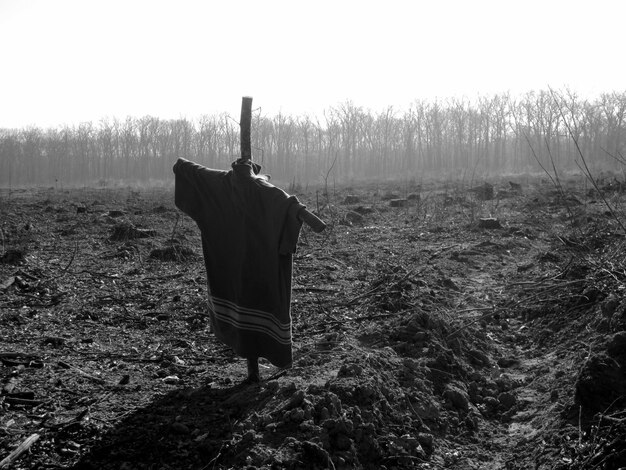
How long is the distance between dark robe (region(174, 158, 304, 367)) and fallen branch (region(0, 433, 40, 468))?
3.78ft

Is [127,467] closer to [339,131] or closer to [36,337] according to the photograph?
[36,337]

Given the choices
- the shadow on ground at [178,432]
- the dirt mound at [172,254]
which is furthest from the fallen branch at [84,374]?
the dirt mound at [172,254]

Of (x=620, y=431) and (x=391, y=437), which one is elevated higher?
(x=620, y=431)

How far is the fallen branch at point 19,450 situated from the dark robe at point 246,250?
3.78 ft

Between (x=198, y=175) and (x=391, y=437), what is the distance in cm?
192

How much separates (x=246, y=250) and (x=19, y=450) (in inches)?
59.1

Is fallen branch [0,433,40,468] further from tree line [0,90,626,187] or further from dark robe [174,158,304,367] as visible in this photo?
tree line [0,90,626,187]

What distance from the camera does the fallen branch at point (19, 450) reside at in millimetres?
2418

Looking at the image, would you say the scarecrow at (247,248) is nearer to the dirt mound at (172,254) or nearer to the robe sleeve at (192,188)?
the robe sleeve at (192,188)

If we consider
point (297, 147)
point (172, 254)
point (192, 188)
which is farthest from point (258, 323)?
point (297, 147)

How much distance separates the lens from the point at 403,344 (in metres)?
4.15

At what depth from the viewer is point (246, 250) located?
321 centimetres

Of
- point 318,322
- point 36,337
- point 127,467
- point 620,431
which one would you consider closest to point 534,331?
point 318,322

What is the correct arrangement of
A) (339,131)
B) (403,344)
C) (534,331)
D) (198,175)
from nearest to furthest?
1. (198,175)
2. (403,344)
3. (534,331)
4. (339,131)
